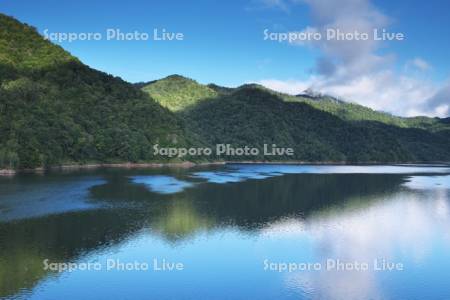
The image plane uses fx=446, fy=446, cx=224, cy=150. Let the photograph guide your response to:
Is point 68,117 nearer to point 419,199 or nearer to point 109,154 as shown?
point 109,154

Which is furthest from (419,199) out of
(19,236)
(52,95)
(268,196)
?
(52,95)

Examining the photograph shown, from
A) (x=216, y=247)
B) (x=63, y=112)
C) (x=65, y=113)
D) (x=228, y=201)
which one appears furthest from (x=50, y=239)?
(x=63, y=112)

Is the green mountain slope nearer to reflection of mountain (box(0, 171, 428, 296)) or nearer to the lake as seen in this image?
reflection of mountain (box(0, 171, 428, 296))

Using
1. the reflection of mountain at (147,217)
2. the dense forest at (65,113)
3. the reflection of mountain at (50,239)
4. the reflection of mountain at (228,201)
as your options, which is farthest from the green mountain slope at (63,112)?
the reflection of mountain at (50,239)

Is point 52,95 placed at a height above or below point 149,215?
above

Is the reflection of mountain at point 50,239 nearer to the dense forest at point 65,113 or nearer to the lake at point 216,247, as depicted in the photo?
the lake at point 216,247

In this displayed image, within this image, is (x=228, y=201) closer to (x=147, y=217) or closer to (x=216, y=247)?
(x=147, y=217)

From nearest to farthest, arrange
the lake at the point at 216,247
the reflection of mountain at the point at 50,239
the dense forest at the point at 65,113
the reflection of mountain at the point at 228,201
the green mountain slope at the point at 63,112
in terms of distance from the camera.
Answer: the lake at the point at 216,247 → the reflection of mountain at the point at 50,239 → the reflection of mountain at the point at 228,201 → the green mountain slope at the point at 63,112 → the dense forest at the point at 65,113
